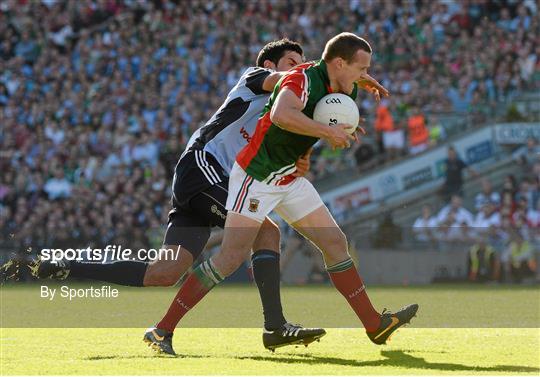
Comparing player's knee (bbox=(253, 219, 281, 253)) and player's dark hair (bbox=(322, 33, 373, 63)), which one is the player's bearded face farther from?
player's knee (bbox=(253, 219, 281, 253))

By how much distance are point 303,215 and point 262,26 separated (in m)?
17.9

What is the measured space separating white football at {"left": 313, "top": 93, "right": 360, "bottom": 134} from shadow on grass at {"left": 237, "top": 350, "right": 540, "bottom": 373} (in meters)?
1.51

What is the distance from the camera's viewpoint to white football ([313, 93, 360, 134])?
303 inches

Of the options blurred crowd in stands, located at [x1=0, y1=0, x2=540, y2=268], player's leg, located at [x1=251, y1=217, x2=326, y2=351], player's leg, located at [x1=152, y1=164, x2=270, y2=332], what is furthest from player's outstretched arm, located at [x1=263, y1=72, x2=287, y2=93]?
blurred crowd in stands, located at [x1=0, y1=0, x2=540, y2=268]

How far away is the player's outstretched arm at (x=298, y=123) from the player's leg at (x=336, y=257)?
0.70 m

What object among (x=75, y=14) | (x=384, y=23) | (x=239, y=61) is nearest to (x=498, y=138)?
(x=384, y=23)

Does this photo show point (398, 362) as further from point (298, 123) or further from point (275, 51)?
point (275, 51)

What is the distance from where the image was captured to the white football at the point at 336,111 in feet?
25.2

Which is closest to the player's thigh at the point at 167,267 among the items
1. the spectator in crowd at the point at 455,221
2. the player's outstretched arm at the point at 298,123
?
the player's outstretched arm at the point at 298,123

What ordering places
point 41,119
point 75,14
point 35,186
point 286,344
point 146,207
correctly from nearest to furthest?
point 286,344 < point 146,207 < point 35,186 < point 41,119 < point 75,14

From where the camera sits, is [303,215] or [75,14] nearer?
[303,215]

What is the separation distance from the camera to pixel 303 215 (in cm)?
816

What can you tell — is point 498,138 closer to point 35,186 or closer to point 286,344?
point 35,186

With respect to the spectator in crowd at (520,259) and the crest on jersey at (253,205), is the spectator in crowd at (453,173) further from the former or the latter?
the crest on jersey at (253,205)
